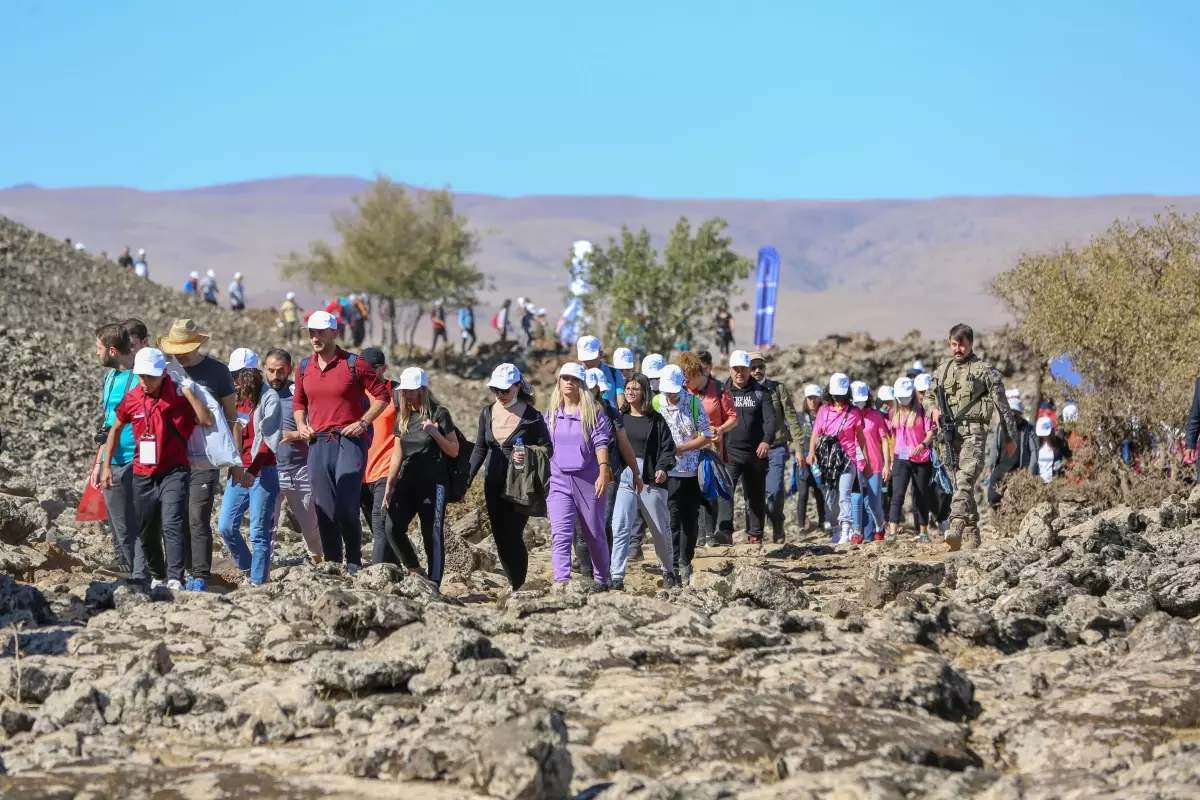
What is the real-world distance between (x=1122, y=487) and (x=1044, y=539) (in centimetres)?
405

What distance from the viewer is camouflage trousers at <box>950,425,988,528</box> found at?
13.8m

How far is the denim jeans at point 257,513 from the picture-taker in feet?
35.7

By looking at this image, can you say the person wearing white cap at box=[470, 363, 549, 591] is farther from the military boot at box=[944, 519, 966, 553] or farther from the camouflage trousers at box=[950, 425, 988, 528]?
the military boot at box=[944, 519, 966, 553]

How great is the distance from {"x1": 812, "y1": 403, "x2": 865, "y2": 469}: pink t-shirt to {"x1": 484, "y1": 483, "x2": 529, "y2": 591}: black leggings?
536 centimetres

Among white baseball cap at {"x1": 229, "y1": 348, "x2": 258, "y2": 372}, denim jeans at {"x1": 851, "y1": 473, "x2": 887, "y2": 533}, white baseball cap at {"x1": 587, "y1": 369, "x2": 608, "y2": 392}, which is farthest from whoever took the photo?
denim jeans at {"x1": 851, "y1": 473, "x2": 887, "y2": 533}

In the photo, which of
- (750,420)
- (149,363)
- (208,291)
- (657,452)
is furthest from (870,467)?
(208,291)

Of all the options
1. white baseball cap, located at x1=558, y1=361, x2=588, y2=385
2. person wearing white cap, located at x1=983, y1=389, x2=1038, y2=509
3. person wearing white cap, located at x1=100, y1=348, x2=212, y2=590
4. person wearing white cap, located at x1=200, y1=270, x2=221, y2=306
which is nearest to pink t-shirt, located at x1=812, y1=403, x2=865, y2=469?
person wearing white cap, located at x1=983, y1=389, x2=1038, y2=509

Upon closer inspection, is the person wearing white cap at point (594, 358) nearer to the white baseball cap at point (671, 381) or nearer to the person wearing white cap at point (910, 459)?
the white baseball cap at point (671, 381)

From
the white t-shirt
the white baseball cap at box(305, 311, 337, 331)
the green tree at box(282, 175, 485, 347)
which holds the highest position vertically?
the green tree at box(282, 175, 485, 347)

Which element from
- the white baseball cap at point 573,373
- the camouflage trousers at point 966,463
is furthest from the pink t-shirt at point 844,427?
the white baseball cap at point 573,373

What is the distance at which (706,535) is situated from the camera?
14883 mm

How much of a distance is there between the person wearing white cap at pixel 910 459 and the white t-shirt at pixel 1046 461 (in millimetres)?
3516

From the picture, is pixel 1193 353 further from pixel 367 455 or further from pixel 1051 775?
pixel 1051 775

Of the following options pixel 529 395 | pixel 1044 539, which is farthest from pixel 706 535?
pixel 529 395
